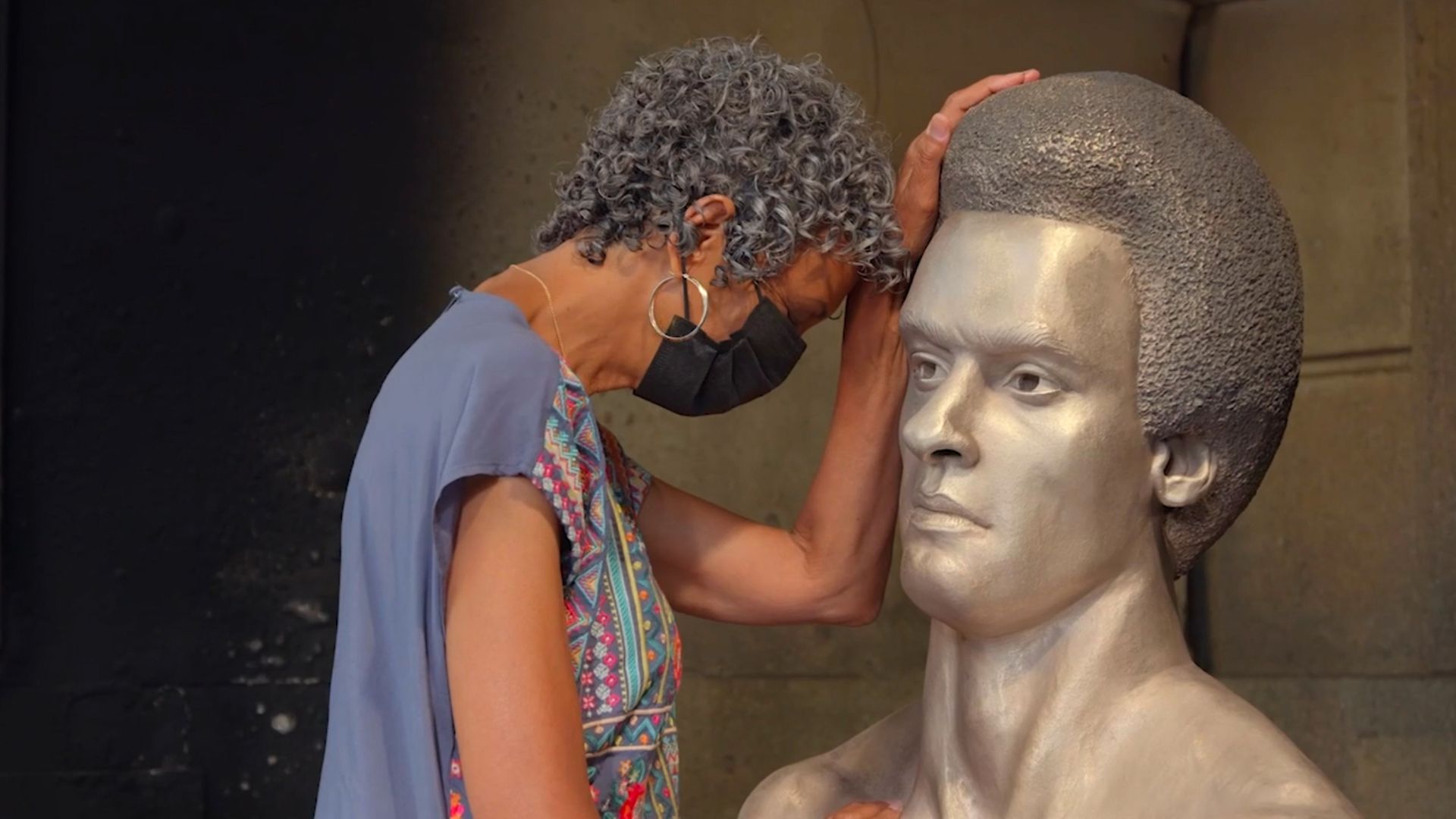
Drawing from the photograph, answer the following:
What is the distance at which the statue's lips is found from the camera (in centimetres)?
164

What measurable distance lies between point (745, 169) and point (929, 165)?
18 centimetres

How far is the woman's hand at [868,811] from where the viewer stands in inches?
72.7

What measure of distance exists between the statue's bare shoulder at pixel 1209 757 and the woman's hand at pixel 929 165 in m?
0.49

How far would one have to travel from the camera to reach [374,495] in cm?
170

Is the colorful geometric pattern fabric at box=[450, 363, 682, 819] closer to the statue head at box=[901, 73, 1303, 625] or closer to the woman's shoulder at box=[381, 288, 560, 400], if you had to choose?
the woman's shoulder at box=[381, 288, 560, 400]

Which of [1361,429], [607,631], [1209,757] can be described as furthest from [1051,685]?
[1361,429]

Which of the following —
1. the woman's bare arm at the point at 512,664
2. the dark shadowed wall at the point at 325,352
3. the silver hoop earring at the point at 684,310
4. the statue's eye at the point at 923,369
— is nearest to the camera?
the woman's bare arm at the point at 512,664

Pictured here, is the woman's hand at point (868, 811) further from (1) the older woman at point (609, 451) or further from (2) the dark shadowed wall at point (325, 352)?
(2) the dark shadowed wall at point (325, 352)

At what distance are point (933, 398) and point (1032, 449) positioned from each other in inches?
4.1

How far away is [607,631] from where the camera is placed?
175 centimetres

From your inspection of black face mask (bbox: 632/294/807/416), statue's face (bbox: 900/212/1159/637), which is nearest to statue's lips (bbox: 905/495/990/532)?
statue's face (bbox: 900/212/1159/637)

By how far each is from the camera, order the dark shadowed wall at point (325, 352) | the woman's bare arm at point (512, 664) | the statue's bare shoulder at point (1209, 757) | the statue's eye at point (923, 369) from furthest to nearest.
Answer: the dark shadowed wall at point (325, 352) → the statue's eye at point (923, 369) → the woman's bare arm at point (512, 664) → the statue's bare shoulder at point (1209, 757)

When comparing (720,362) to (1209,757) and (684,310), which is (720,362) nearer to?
(684,310)

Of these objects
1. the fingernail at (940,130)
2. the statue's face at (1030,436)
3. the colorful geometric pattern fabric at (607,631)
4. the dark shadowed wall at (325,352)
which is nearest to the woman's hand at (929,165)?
the fingernail at (940,130)
